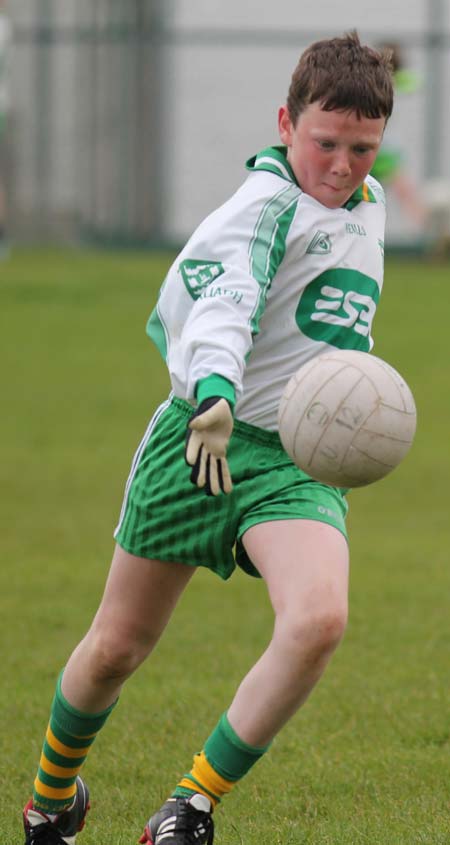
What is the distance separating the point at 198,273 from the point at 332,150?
41 cm

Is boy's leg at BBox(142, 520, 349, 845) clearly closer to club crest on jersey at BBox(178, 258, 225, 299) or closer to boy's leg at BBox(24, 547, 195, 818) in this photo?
boy's leg at BBox(24, 547, 195, 818)

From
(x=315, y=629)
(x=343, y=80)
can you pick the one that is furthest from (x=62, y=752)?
(x=343, y=80)

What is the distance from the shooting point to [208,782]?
344cm

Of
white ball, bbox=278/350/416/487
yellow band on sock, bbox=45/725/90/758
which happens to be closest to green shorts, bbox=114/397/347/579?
white ball, bbox=278/350/416/487

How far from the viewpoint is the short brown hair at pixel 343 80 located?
11.6ft

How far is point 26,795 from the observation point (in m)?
4.24

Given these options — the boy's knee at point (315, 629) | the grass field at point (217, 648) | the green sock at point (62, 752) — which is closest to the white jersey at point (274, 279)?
the boy's knee at point (315, 629)

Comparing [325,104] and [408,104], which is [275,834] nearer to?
[325,104]

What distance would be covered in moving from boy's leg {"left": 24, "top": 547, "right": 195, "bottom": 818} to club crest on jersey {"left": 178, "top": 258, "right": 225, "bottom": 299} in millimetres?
633

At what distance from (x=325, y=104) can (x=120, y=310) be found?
523 inches

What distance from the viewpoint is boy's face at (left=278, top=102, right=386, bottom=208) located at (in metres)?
3.54

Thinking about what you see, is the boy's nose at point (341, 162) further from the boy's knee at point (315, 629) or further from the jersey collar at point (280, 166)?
the boy's knee at point (315, 629)

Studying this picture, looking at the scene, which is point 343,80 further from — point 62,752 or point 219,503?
point 62,752

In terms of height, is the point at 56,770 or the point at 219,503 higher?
the point at 219,503
